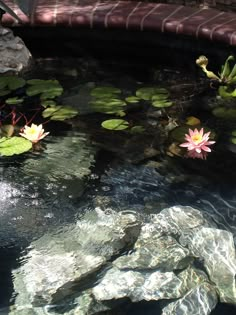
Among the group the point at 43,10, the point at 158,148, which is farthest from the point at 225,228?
the point at 43,10

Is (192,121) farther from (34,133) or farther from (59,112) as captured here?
(34,133)

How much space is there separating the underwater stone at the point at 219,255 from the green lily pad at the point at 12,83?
1460mm

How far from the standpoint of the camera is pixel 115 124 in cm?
272

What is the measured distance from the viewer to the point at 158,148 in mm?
2584

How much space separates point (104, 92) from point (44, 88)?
332 mm

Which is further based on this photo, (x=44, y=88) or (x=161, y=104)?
(x=44, y=88)

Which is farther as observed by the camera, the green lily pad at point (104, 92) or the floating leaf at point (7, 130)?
the green lily pad at point (104, 92)

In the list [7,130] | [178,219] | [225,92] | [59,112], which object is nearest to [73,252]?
[178,219]

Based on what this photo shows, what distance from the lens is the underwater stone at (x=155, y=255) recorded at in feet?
6.07

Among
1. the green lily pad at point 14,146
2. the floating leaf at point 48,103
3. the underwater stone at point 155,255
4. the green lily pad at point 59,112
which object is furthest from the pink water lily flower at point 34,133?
the underwater stone at point 155,255

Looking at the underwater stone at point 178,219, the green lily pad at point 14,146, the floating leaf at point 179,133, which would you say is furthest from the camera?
the floating leaf at point 179,133

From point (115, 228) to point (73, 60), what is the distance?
1.80m

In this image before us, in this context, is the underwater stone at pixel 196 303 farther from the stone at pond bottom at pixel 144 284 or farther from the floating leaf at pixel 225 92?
the floating leaf at pixel 225 92

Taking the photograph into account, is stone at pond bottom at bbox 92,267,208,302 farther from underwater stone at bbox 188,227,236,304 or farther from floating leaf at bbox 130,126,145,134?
floating leaf at bbox 130,126,145,134
